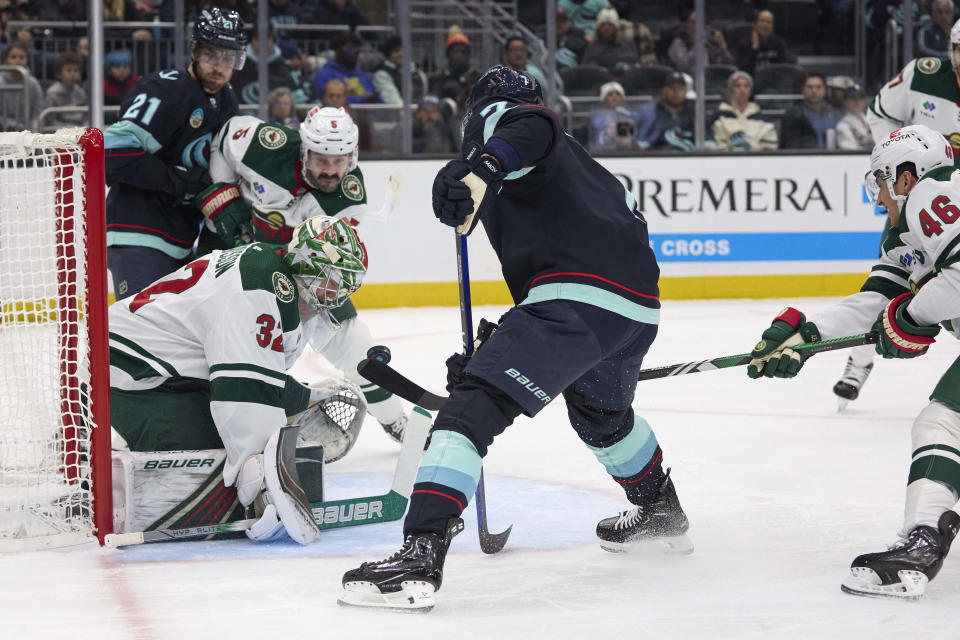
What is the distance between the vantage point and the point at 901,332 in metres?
2.46

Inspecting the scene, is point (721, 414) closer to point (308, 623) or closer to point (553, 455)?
point (553, 455)

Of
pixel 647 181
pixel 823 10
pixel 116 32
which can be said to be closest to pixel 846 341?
pixel 647 181

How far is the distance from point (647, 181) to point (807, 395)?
109 inches

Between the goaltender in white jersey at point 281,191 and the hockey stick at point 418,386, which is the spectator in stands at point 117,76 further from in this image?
the hockey stick at point 418,386

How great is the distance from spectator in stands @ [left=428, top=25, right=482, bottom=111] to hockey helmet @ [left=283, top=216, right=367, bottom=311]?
180 inches

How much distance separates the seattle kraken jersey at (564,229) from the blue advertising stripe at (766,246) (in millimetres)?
4811

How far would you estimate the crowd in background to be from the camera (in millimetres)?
6918

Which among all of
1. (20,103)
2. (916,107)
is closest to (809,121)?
(916,107)

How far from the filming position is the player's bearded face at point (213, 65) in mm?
3557

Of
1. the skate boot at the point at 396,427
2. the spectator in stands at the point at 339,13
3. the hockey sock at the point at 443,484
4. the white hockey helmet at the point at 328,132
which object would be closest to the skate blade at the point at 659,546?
the hockey sock at the point at 443,484

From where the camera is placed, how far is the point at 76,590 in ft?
7.57

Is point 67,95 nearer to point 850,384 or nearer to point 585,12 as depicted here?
point 585,12

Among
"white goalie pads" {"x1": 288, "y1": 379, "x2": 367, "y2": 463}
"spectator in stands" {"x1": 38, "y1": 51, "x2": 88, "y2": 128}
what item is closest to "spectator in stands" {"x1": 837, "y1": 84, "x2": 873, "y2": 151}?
"spectator in stands" {"x1": 38, "y1": 51, "x2": 88, "y2": 128}

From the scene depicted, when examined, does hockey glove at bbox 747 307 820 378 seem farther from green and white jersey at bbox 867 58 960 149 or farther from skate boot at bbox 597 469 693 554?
green and white jersey at bbox 867 58 960 149
